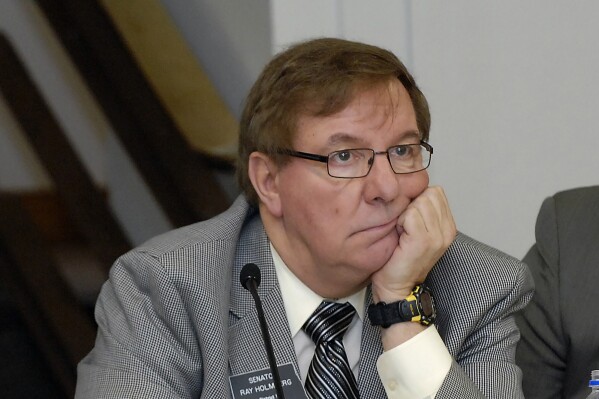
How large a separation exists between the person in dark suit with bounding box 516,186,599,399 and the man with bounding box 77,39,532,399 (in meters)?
0.08

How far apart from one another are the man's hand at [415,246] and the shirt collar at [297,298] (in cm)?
11

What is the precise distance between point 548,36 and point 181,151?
1.41m

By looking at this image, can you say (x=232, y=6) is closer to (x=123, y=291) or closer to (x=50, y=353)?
(x=50, y=353)

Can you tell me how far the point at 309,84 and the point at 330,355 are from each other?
0.52 meters

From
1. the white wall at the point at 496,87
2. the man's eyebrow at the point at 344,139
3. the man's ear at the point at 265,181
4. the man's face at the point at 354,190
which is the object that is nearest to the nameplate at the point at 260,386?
the man's face at the point at 354,190

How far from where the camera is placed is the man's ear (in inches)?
77.5

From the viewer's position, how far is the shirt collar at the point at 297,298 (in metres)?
1.94

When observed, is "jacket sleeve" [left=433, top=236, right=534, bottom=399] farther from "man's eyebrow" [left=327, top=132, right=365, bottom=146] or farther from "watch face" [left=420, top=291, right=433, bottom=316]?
"man's eyebrow" [left=327, top=132, right=365, bottom=146]

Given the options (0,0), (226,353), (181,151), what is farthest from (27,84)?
(226,353)

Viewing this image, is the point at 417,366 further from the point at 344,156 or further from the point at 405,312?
the point at 344,156

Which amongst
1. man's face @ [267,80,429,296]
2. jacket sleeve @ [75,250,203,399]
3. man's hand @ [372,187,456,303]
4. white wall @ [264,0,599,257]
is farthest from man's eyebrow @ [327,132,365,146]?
white wall @ [264,0,599,257]

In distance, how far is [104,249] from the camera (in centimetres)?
359

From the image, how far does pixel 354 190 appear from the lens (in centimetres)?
181

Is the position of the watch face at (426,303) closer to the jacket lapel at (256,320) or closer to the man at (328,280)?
the man at (328,280)
